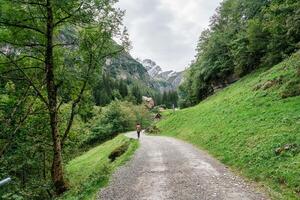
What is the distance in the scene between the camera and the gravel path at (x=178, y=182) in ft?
38.1

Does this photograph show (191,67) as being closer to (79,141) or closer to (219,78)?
(219,78)

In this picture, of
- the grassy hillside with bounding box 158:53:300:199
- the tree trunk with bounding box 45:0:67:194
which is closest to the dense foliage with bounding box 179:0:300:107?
the grassy hillside with bounding box 158:53:300:199

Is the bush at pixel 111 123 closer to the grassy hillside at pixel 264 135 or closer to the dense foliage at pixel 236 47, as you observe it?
the dense foliage at pixel 236 47

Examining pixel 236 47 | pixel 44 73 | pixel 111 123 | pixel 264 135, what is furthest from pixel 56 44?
pixel 111 123

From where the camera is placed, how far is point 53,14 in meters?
14.9

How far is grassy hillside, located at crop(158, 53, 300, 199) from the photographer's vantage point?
12.8 metres

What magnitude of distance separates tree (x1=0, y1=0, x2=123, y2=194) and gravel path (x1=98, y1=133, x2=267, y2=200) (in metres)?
3.92

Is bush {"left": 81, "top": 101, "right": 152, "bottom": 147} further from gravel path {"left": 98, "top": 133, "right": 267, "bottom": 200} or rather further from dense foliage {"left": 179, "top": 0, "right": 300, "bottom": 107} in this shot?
gravel path {"left": 98, "top": 133, "right": 267, "bottom": 200}

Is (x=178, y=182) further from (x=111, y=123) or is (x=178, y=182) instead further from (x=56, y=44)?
(x=111, y=123)

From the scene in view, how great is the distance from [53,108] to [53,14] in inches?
174

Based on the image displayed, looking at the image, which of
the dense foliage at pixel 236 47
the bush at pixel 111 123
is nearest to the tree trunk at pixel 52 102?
the dense foliage at pixel 236 47

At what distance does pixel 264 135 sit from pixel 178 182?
712 centimetres

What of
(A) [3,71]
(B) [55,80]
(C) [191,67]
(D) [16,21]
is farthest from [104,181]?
(C) [191,67]

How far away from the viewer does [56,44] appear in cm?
1473
